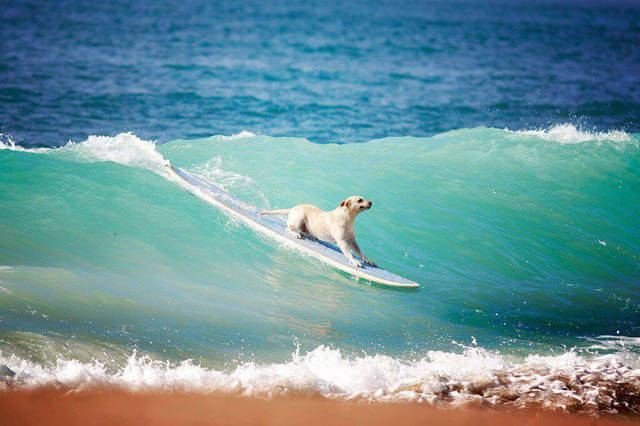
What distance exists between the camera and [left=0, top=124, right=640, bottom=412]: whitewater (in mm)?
3428

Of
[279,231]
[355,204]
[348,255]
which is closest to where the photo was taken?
[355,204]

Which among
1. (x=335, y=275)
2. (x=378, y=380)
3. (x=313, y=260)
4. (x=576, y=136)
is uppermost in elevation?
(x=576, y=136)

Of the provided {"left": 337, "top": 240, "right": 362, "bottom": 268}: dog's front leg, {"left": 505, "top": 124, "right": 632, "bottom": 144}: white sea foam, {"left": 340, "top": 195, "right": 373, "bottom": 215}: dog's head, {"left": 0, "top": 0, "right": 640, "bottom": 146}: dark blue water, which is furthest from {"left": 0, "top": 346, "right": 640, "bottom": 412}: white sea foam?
{"left": 0, "top": 0, "right": 640, "bottom": 146}: dark blue water

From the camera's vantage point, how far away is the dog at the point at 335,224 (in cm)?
535

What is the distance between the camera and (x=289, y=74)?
62.7 feet

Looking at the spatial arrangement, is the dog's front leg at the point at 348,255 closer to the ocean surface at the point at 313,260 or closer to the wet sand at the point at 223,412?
the ocean surface at the point at 313,260

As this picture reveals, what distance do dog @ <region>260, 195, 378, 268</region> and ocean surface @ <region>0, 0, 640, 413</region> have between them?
285 mm

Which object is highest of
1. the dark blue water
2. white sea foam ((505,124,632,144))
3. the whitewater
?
the dark blue water

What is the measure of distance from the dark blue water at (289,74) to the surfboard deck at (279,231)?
5.51m

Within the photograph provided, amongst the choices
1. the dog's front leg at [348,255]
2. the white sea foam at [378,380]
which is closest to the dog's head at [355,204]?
the dog's front leg at [348,255]

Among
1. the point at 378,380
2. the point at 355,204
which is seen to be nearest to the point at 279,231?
the point at 355,204

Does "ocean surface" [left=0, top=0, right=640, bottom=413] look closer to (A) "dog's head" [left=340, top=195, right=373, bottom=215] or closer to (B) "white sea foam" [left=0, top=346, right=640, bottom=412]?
(B) "white sea foam" [left=0, top=346, right=640, bottom=412]

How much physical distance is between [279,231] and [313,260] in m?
0.54

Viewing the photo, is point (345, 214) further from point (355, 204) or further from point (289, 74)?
point (289, 74)
